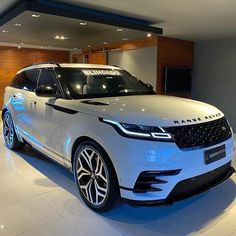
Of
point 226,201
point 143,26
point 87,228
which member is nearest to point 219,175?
point 226,201

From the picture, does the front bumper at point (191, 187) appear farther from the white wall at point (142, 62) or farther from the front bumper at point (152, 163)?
the white wall at point (142, 62)

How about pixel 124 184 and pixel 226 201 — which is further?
pixel 226 201

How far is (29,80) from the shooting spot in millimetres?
3564

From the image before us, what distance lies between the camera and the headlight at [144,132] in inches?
73.4

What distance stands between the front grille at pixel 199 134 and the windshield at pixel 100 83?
1042mm

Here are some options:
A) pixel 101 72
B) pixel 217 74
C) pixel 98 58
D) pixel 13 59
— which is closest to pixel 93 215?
pixel 101 72

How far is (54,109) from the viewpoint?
2.66m

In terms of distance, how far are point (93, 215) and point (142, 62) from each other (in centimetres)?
552

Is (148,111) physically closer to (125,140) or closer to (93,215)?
(125,140)

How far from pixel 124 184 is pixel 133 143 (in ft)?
1.06

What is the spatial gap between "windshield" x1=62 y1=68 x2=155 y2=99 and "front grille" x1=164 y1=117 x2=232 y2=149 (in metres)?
1.04

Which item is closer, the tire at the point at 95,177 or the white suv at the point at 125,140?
the white suv at the point at 125,140

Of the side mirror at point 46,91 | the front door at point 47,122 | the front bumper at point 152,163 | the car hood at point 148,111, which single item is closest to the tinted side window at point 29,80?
the front door at point 47,122

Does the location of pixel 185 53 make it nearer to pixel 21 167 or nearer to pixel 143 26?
pixel 143 26
